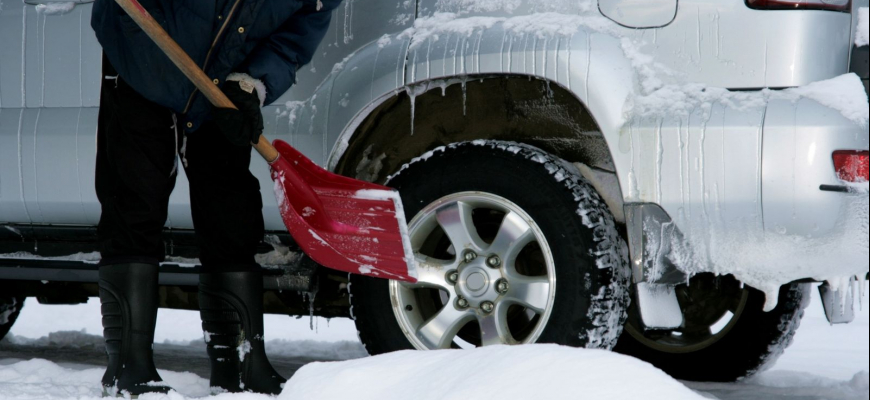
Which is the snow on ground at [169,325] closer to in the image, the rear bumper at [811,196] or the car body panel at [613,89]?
the car body panel at [613,89]

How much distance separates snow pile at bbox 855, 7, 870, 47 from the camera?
2590 mm

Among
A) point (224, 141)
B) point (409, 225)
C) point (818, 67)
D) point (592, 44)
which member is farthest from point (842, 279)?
point (224, 141)

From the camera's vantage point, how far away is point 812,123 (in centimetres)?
238

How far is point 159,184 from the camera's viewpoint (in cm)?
255

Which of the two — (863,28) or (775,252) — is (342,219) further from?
(863,28)

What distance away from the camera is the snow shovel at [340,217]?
273 centimetres

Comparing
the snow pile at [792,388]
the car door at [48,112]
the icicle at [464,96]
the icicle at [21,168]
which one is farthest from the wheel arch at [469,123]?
the icicle at [21,168]

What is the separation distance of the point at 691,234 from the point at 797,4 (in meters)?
0.68

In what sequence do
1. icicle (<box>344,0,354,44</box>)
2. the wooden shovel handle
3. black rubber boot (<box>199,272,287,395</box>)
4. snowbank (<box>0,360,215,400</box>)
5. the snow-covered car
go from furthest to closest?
1. icicle (<box>344,0,354,44</box>)
2. black rubber boot (<box>199,272,287,395</box>)
3. snowbank (<box>0,360,215,400</box>)
4. the snow-covered car
5. the wooden shovel handle

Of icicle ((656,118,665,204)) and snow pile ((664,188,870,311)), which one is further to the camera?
icicle ((656,118,665,204))

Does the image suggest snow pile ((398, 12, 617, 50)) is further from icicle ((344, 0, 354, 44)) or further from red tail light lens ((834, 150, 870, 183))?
red tail light lens ((834, 150, 870, 183))

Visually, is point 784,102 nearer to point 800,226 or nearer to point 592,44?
point 800,226

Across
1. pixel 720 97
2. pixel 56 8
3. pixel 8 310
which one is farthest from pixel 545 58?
pixel 8 310

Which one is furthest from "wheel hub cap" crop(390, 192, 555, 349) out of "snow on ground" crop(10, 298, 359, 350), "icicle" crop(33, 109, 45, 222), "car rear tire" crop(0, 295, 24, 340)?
"snow on ground" crop(10, 298, 359, 350)
